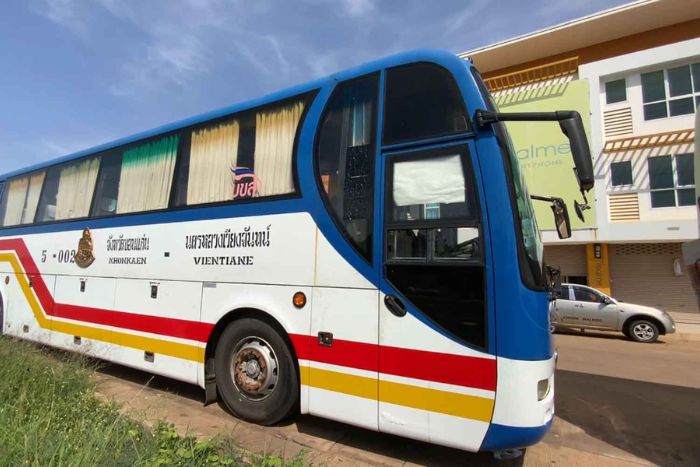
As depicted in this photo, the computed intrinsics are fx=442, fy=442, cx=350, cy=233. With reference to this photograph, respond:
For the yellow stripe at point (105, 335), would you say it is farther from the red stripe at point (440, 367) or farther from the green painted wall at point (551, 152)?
the green painted wall at point (551, 152)

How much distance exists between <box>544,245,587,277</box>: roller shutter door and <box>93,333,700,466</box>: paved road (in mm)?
12867

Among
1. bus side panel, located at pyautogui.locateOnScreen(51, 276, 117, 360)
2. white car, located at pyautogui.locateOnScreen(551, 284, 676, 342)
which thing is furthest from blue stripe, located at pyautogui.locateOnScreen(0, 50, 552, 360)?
white car, located at pyautogui.locateOnScreen(551, 284, 676, 342)

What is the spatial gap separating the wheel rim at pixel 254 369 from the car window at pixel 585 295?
481 inches

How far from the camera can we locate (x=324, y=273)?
3.97 meters

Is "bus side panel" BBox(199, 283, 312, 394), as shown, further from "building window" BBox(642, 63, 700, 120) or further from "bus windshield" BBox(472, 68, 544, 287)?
"building window" BBox(642, 63, 700, 120)

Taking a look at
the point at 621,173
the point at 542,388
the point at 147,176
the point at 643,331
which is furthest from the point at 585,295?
the point at 147,176

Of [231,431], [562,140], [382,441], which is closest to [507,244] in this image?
[382,441]

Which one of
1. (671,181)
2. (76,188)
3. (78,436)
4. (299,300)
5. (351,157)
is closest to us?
(78,436)

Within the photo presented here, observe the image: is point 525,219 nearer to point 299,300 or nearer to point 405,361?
point 405,361

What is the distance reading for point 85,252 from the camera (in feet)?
21.4

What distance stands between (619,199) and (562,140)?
3356mm

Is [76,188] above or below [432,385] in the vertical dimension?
above

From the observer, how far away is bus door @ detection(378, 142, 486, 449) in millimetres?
3244

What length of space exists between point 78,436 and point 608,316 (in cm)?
1399
